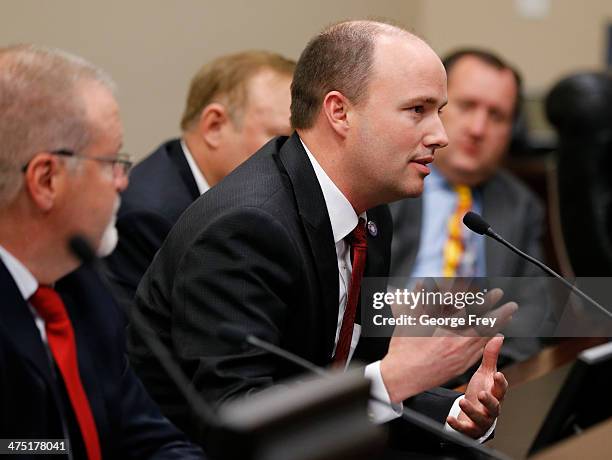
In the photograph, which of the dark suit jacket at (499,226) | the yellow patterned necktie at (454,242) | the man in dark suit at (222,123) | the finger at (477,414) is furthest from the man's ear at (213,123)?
the finger at (477,414)

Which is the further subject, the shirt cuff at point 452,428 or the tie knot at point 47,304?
the shirt cuff at point 452,428

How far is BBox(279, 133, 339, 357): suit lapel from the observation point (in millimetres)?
1748

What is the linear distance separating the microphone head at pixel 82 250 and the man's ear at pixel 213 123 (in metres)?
1.26

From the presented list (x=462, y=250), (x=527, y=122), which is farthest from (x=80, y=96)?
(x=527, y=122)

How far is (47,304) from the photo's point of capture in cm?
151

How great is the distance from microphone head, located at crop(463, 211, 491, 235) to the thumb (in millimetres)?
199

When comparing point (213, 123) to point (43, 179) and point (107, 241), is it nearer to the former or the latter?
point (107, 241)

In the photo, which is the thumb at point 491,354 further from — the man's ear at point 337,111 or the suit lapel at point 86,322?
the suit lapel at point 86,322

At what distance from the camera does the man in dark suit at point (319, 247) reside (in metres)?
1.64

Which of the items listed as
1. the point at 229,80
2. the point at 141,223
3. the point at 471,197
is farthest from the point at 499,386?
the point at 471,197

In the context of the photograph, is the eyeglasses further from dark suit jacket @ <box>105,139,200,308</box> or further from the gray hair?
dark suit jacket @ <box>105,139,200,308</box>

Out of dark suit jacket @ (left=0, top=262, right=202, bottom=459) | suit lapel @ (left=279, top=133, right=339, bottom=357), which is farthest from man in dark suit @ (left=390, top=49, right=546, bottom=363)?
dark suit jacket @ (left=0, top=262, right=202, bottom=459)

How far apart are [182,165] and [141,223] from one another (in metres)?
0.29

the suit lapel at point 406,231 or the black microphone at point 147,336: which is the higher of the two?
the black microphone at point 147,336
